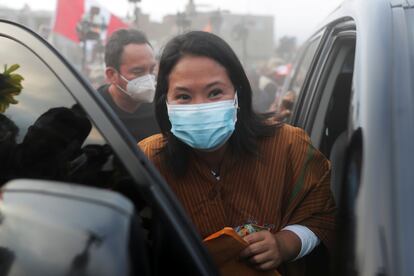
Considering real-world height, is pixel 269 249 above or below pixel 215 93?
below

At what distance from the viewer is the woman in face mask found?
1604 millimetres

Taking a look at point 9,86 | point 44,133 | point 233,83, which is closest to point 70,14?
point 233,83

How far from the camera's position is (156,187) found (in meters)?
1.10

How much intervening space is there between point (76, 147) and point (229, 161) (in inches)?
24.6

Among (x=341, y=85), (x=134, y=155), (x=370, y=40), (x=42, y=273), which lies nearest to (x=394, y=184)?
(x=370, y=40)

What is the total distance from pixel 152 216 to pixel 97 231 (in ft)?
0.55

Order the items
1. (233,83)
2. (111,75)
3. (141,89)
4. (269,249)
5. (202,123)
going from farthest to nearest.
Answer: (111,75)
(141,89)
(233,83)
(202,123)
(269,249)

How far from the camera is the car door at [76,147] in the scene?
3.58 ft

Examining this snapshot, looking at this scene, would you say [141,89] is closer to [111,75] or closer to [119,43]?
[111,75]

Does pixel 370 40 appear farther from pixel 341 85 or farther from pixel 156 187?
pixel 341 85

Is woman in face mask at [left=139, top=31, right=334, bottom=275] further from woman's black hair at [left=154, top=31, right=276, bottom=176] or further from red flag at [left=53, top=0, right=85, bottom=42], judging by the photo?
red flag at [left=53, top=0, right=85, bottom=42]

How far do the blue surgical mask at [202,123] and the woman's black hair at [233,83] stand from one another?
0.06 meters

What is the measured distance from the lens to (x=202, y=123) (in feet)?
5.44

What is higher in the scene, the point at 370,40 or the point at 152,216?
the point at 370,40
